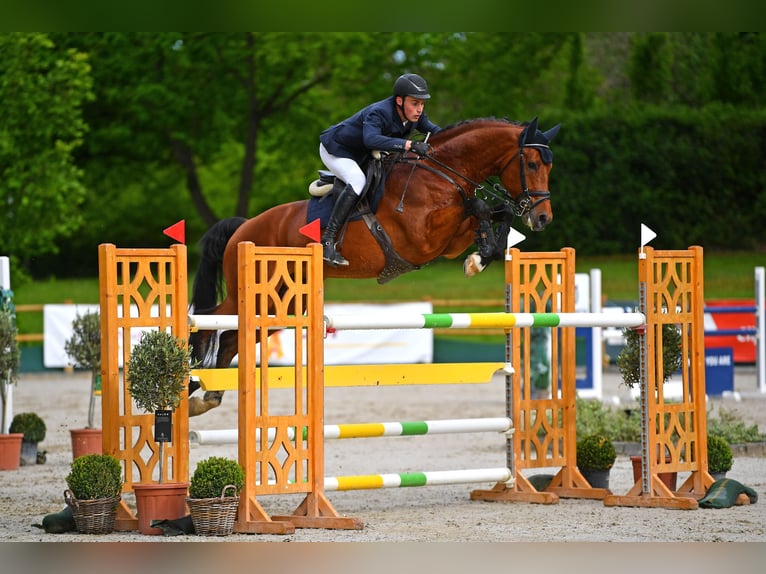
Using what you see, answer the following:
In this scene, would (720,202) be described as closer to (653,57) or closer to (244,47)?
(653,57)

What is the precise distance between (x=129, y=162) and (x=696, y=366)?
16.6 metres

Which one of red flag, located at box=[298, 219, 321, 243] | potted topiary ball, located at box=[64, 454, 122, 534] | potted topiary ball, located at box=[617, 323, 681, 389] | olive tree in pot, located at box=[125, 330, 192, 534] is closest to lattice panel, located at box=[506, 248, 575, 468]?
potted topiary ball, located at box=[617, 323, 681, 389]

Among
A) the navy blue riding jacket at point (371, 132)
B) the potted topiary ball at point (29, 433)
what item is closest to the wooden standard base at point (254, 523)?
the navy blue riding jacket at point (371, 132)

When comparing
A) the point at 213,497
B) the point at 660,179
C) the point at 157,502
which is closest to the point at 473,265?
the point at 213,497

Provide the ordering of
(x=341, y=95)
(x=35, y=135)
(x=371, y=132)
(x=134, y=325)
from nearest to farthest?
(x=134, y=325), (x=371, y=132), (x=35, y=135), (x=341, y=95)

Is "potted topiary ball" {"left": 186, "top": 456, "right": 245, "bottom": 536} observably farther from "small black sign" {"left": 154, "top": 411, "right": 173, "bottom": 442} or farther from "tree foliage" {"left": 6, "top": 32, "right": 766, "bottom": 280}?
"tree foliage" {"left": 6, "top": 32, "right": 766, "bottom": 280}

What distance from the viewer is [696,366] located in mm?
6152

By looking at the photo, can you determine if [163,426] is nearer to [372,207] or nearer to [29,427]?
[372,207]

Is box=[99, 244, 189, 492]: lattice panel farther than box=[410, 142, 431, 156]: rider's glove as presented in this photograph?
No

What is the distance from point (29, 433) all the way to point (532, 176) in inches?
157

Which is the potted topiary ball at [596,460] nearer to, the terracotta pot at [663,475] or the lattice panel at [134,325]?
the terracotta pot at [663,475]

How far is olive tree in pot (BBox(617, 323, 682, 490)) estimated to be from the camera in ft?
20.1

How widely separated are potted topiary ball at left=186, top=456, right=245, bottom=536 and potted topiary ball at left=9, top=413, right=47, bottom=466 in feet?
10.5

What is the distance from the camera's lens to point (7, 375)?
300 inches
